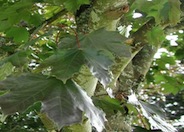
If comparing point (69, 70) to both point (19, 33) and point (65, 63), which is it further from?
point (19, 33)

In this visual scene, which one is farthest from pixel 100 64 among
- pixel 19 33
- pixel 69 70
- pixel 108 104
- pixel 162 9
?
pixel 19 33

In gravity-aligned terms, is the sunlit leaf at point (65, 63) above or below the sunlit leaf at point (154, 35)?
below

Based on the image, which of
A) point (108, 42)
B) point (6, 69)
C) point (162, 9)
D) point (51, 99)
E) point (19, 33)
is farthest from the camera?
point (19, 33)

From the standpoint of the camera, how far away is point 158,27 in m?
1.27

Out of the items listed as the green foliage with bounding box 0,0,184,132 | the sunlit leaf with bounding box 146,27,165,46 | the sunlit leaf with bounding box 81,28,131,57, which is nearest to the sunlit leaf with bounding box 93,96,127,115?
the green foliage with bounding box 0,0,184,132

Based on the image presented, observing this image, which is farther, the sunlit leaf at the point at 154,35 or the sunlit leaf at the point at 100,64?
the sunlit leaf at the point at 154,35

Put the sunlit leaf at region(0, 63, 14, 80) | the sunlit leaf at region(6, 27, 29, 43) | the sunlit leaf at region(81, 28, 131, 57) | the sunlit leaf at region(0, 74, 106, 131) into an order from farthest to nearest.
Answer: the sunlit leaf at region(6, 27, 29, 43) < the sunlit leaf at region(0, 63, 14, 80) < the sunlit leaf at region(81, 28, 131, 57) < the sunlit leaf at region(0, 74, 106, 131)

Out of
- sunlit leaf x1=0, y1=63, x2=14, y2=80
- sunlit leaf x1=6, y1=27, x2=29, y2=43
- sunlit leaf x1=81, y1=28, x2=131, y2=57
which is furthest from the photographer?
sunlit leaf x1=6, y1=27, x2=29, y2=43

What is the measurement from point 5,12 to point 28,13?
7 centimetres

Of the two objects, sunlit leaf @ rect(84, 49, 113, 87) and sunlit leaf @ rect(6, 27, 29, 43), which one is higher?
sunlit leaf @ rect(6, 27, 29, 43)

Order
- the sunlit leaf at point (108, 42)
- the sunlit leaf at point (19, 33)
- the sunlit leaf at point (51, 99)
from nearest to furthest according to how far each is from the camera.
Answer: the sunlit leaf at point (51, 99)
the sunlit leaf at point (108, 42)
the sunlit leaf at point (19, 33)

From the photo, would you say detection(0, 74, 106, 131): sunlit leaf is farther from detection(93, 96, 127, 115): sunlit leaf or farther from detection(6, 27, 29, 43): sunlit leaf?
detection(6, 27, 29, 43): sunlit leaf

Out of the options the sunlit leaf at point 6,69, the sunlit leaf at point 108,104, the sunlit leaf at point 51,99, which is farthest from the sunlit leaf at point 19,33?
the sunlit leaf at point 51,99

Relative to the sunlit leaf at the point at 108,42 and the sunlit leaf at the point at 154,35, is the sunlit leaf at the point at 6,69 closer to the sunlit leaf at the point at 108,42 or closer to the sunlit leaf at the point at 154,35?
the sunlit leaf at the point at 108,42
